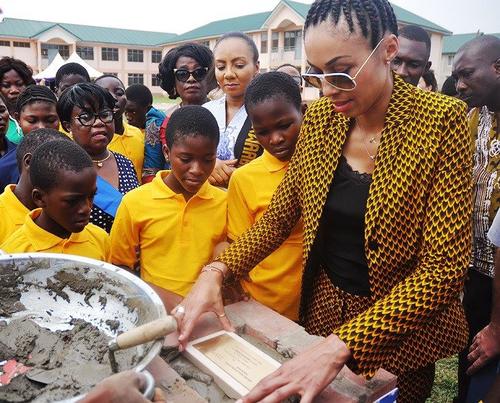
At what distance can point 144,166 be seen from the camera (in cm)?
403

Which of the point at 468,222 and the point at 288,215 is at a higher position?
the point at 468,222

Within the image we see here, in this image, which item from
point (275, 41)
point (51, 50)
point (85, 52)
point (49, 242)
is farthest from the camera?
point (85, 52)

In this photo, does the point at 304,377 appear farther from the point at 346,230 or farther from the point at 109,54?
the point at 109,54

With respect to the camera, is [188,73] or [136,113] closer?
[188,73]

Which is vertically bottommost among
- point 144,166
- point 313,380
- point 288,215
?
point 144,166

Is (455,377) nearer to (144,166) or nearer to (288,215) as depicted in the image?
(288,215)

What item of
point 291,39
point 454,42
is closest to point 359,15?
point 291,39

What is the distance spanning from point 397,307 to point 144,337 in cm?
74

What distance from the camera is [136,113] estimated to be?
5789 millimetres

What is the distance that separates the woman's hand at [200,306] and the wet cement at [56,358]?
0.76 feet

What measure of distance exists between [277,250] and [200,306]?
0.79m

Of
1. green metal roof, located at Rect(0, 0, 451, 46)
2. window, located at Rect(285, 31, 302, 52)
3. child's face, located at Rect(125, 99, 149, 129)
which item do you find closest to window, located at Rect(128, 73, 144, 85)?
green metal roof, located at Rect(0, 0, 451, 46)

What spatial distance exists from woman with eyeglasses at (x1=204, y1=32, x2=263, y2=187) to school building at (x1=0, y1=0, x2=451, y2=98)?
→ 24.0 meters

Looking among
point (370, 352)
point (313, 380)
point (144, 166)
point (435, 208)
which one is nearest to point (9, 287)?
point (313, 380)
